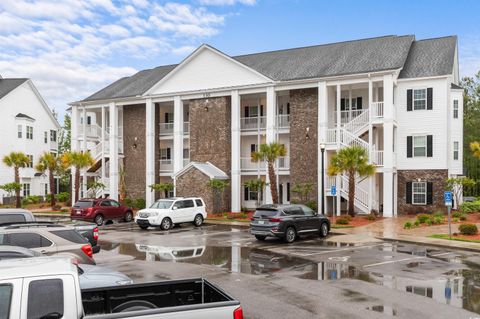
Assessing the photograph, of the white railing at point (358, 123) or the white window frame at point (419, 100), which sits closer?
the white railing at point (358, 123)

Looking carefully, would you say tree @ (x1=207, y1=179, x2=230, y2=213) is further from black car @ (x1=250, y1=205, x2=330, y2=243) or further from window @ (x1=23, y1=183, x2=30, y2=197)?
window @ (x1=23, y1=183, x2=30, y2=197)

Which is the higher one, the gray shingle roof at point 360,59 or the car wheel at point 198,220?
the gray shingle roof at point 360,59

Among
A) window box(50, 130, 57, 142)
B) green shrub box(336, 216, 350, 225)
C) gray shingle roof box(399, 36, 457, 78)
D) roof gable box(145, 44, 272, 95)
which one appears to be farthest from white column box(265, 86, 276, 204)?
window box(50, 130, 57, 142)

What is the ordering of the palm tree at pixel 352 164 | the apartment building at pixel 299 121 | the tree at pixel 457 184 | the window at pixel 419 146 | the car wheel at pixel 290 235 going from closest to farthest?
1. the car wheel at pixel 290 235
2. the palm tree at pixel 352 164
3. the tree at pixel 457 184
4. the apartment building at pixel 299 121
5. the window at pixel 419 146

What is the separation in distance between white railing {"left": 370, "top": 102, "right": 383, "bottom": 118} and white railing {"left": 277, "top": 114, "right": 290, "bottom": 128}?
22.4 feet

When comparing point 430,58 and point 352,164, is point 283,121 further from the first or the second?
point 430,58

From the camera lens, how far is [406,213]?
33.9 m

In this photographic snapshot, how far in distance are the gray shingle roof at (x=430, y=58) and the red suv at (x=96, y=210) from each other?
21.3 metres

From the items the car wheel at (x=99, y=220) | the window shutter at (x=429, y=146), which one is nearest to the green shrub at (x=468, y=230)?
the window shutter at (x=429, y=146)

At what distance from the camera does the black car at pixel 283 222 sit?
21.7 meters

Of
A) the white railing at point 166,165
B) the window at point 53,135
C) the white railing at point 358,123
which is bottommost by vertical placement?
the white railing at point 166,165

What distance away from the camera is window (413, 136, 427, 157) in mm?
33781

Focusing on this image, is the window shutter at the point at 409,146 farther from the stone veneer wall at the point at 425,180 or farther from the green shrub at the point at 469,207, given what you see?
the green shrub at the point at 469,207

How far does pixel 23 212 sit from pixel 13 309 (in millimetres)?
12102
